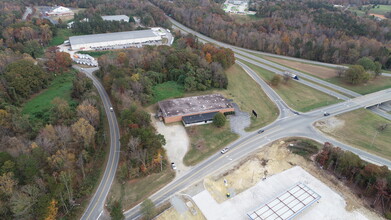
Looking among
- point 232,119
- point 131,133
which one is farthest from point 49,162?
point 232,119

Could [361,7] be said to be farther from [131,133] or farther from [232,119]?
[131,133]

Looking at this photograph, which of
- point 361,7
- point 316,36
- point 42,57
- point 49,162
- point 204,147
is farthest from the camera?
point 361,7

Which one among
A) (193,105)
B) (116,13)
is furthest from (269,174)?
(116,13)

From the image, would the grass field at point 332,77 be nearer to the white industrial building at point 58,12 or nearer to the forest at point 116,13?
the forest at point 116,13

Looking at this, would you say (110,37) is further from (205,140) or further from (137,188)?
(137,188)

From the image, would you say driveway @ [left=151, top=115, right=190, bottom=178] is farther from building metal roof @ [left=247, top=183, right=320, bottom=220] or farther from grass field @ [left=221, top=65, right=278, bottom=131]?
grass field @ [left=221, top=65, right=278, bottom=131]

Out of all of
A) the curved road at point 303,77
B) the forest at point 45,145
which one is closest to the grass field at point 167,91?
the forest at point 45,145

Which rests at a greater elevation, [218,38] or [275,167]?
[218,38]

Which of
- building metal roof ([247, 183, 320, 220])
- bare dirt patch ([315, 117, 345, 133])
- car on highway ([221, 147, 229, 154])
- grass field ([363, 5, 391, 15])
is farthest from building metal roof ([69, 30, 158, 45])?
grass field ([363, 5, 391, 15])
